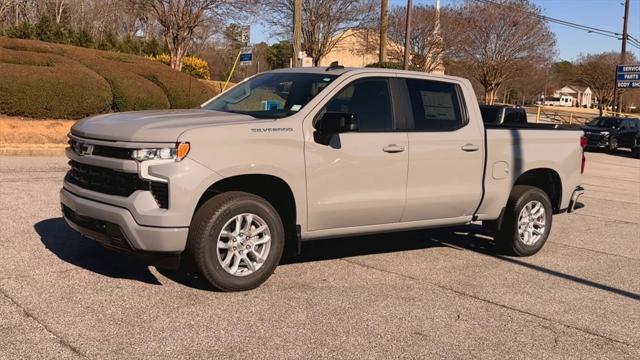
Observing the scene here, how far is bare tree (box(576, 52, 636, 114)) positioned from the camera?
64062 millimetres

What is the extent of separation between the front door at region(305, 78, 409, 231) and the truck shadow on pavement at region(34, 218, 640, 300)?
3.19 ft

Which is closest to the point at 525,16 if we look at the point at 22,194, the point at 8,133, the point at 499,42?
the point at 499,42

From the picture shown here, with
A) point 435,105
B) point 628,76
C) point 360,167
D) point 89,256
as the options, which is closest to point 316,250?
point 360,167

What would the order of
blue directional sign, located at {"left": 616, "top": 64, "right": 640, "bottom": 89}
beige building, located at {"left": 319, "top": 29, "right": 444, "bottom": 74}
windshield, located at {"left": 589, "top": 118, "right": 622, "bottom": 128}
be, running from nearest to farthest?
windshield, located at {"left": 589, "top": 118, "right": 622, "bottom": 128} → beige building, located at {"left": 319, "top": 29, "right": 444, "bottom": 74} → blue directional sign, located at {"left": 616, "top": 64, "right": 640, "bottom": 89}

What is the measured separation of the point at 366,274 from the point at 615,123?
26.8 meters

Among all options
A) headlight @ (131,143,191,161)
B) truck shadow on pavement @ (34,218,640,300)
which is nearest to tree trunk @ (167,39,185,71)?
truck shadow on pavement @ (34,218,640,300)

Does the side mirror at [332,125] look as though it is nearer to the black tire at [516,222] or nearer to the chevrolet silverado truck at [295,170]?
the chevrolet silverado truck at [295,170]

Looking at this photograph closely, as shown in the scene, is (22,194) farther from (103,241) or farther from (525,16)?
(525,16)

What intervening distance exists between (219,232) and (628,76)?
43827 millimetres

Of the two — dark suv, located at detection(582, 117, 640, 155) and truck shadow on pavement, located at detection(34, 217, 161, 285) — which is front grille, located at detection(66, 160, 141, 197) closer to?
truck shadow on pavement, located at detection(34, 217, 161, 285)

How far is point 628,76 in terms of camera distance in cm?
4272

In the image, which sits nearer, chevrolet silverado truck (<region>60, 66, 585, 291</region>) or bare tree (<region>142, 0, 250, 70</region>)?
chevrolet silverado truck (<region>60, 66, 585, 291</region>)

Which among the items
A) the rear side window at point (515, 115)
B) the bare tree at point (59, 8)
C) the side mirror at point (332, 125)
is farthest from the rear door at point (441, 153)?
the bare tree at point (59, 8)

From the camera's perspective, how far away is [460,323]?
4.92 meters
